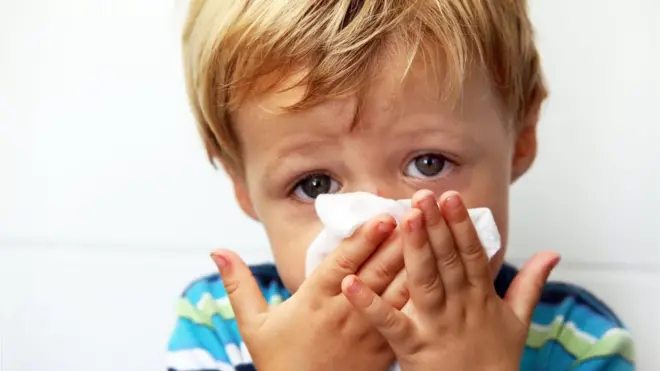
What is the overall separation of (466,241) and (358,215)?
87 mm

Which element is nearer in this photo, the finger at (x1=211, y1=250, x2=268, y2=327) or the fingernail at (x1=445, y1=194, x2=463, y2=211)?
the fingernail at (x1=445, y1=194, x2=463, y2=211)

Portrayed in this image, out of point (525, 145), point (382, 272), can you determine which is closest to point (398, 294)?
point (382, 272)

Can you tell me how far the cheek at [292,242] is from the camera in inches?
26.7

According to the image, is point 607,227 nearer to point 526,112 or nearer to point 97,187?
point 526,112

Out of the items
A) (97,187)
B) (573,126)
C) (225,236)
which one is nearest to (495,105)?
(573,126)

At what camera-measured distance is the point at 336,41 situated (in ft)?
2.00

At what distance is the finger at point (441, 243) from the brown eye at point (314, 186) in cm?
14

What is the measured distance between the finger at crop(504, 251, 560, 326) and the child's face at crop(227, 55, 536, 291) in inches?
2.6

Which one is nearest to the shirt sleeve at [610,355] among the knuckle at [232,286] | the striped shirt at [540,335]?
the striped shirt at [540,335]

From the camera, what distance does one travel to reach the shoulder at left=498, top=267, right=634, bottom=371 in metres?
0.74

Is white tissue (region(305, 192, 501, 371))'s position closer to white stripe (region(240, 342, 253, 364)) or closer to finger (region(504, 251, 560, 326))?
finger (region(504, 251, 560, 326))

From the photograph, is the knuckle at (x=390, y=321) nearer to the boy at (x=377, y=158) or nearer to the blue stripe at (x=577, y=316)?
the boy at (x=377, y=158)

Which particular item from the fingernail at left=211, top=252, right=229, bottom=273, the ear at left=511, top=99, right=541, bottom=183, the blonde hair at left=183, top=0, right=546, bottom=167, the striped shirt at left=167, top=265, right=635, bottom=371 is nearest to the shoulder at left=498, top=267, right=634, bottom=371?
the striped shirt at left=167, top=265, right=635, bottom=371

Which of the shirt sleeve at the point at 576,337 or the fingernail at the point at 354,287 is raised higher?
the fingernail at the point at 354,287
